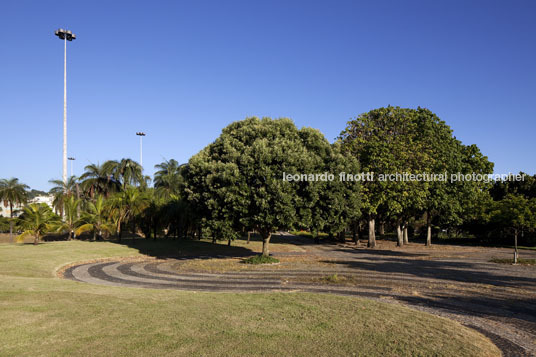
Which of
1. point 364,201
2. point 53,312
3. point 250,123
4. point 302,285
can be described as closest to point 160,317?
point 53,312

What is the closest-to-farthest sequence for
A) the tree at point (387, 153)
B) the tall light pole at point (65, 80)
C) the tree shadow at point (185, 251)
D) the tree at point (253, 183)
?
the tree at point (253, 183)
the tree shadow at point (185, 251)
the tree at point (387, 153)
the tall light pole at point (65, 80)

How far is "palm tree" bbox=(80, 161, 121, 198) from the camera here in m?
53.0

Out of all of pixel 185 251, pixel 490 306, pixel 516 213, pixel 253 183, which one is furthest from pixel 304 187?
pixel 516 213

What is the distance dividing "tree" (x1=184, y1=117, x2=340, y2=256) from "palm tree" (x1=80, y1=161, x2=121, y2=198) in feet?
105

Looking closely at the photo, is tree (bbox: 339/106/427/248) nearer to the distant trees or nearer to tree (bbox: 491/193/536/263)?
the distant trees

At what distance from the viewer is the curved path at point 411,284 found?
11195mm

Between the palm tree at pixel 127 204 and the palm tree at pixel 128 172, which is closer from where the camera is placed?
the palm tree at pixel 127 204

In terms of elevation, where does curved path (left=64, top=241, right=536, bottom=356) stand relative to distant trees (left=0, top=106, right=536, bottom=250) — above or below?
below

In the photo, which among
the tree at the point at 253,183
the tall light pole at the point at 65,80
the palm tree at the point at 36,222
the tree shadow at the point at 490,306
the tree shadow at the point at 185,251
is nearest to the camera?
the tree shadow at the point at 490,306

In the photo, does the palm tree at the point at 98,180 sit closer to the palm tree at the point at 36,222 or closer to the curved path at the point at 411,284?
the palm tree at the point at 36,222

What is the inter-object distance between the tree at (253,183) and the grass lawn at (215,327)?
11.3m

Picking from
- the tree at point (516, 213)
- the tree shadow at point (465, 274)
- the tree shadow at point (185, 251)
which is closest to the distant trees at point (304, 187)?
the tree at point (516, 213)

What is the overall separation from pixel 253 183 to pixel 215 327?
1640 centimetres

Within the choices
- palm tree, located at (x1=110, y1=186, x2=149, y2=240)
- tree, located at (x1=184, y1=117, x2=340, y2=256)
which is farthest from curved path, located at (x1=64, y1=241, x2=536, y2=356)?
palm tree, located at (x1=110, y1=186, x2=149, y2=240)
